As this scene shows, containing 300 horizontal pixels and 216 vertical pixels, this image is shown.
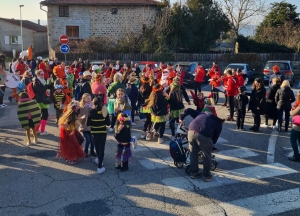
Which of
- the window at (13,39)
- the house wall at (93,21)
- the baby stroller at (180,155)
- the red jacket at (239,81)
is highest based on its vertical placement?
the house wall at (93,21)

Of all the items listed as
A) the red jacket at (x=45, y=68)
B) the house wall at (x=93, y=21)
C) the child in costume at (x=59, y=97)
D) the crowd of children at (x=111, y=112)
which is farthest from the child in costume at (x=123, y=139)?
the house wall at (x=93, y=21)

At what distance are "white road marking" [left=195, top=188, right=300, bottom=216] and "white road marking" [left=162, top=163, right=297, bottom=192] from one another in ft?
2.29

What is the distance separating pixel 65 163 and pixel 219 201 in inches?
146

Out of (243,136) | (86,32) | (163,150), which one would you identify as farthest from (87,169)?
(86,32)

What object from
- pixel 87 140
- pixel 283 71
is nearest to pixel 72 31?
pixel 283 71

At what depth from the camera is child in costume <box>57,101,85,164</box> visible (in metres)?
7.72

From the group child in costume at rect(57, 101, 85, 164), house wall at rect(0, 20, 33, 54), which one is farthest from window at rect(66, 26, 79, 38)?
child in costume at rect(57, 101, 85, 164)

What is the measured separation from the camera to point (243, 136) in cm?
1016

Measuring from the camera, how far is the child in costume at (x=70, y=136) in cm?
772

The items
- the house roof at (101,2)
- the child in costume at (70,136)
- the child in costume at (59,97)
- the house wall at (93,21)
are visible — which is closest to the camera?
the child in costume at (70,136)

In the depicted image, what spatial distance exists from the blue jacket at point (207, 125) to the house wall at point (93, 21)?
27568mm

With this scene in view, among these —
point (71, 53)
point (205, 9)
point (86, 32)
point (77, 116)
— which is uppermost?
point (205, 9)

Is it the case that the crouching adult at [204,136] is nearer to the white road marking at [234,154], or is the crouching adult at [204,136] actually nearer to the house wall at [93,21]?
the white road marking at [234,154]

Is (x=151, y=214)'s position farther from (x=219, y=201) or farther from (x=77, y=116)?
(x=77, y=116)
